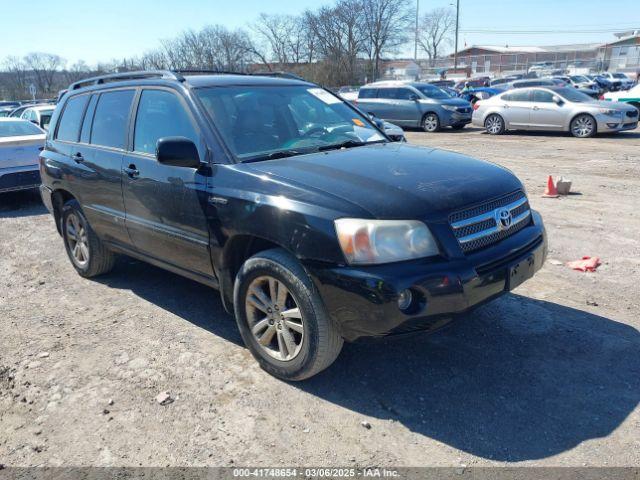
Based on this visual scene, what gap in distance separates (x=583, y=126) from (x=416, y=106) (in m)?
5.78

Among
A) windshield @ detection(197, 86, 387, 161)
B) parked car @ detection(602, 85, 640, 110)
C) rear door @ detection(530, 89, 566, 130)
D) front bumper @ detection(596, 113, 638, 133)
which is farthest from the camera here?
parked car @ detection(602, 85, 640, 110)

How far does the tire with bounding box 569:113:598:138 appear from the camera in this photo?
15.5m

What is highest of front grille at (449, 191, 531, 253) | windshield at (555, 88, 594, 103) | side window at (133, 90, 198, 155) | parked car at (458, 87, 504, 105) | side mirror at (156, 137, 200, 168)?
side window at (133, 90, 198, 155)

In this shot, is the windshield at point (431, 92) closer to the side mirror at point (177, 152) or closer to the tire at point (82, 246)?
the tire at point (82, 246)

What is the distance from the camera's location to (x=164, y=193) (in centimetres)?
389

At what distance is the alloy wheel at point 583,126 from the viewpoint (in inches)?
611

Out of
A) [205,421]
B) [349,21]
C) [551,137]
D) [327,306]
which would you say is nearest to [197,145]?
[327,306]

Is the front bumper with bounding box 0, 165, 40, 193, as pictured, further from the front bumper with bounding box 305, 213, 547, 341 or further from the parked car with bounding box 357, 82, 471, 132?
the parked car with bounding box 357, 82, 471, 132

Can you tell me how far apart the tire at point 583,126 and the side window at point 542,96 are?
106cm

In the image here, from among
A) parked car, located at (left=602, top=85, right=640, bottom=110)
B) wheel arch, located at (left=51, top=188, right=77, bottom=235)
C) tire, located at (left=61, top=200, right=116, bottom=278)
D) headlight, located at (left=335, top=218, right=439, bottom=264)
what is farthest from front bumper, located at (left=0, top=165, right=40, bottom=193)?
parked car, located at (left=602, top=85, right=640, bottom=110)

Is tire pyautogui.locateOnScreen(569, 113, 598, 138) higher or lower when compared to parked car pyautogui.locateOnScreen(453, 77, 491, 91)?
lower

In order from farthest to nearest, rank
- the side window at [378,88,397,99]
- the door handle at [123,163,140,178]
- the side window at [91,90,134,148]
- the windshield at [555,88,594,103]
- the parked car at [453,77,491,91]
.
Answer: the parked car at [453,77,491,91], the side window at [378,88,397,99], the windshield at [555,88,594,103], the side window at [91,90,134,148], the door handle at [123,163,140,178]

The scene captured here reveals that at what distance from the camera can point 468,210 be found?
307 centimetres

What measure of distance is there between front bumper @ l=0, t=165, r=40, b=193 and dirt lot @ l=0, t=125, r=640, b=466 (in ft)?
14.4
